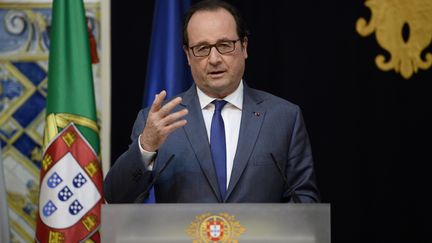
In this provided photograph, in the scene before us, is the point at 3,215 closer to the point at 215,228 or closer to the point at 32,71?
the point at 32,71

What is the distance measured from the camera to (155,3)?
145 inches

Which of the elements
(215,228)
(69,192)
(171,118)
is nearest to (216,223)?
(215,228)

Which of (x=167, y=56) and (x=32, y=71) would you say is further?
(x=32, y=71)

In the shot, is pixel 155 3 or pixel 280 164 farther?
pixel 155 3

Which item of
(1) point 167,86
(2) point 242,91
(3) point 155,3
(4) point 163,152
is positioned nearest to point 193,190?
(4) point 163,152

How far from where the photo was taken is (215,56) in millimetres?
2465

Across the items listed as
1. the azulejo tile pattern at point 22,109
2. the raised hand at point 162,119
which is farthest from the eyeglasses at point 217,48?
the azulejo tile pattern at point 22,109

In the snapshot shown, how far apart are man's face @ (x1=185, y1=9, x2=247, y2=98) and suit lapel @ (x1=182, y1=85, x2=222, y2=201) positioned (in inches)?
3.2

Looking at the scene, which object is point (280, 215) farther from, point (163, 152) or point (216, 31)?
point (216, 31)

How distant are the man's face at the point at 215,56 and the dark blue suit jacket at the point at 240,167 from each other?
0.31 feet

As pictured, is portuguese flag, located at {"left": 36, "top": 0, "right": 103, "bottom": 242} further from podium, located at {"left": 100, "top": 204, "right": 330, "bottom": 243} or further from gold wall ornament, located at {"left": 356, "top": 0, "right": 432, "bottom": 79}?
gold wall ornament, located at {"left": 356, "top": 0, "right": 432, "bottom": 79}

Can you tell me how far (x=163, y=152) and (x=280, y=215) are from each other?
0.61 metres

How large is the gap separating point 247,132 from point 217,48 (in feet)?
1.00

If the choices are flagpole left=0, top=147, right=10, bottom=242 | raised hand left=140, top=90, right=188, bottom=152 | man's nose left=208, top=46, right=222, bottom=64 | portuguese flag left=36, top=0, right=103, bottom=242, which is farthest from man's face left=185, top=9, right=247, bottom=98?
flagpole left=0, top=147, right=10, bottom=242
